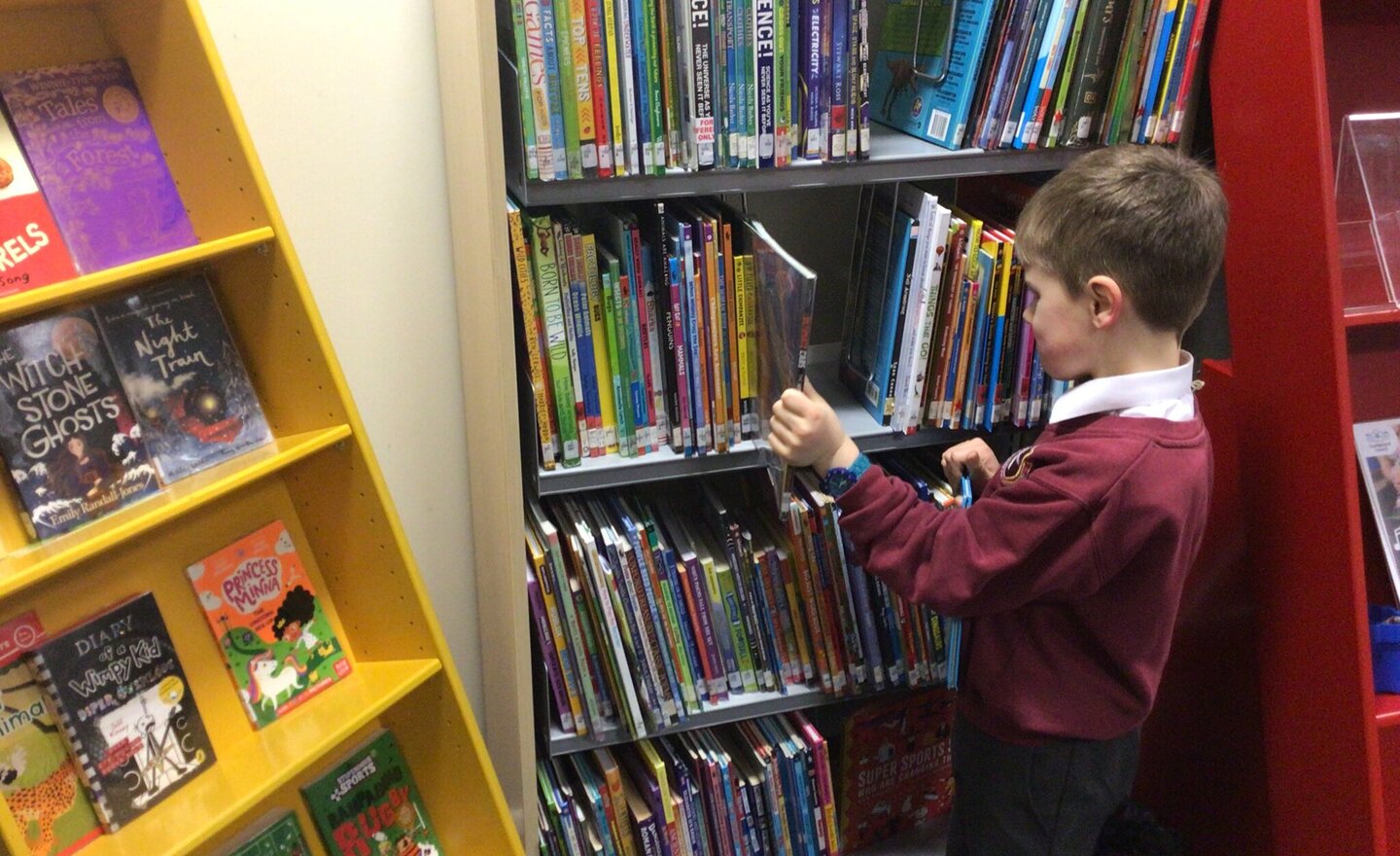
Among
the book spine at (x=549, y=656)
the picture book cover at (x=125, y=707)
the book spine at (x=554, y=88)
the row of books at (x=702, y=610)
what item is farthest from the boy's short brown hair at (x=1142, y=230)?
the picture book cover at (x=125, y=707)

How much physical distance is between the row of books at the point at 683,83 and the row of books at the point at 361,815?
80 centimetres

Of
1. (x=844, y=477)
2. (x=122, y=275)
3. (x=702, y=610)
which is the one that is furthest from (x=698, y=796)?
(x=122, y=275)

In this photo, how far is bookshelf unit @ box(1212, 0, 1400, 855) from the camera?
1.36m

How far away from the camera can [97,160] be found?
44.9 inches

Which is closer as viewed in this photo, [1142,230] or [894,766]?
[1142,230]

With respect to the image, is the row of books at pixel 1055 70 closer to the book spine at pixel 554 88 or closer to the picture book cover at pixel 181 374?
the book spine at pixel 554 88

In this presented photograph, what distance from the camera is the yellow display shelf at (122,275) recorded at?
1.00 m

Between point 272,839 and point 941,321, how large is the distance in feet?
3.60

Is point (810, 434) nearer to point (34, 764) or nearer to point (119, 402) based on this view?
point (119, 402)

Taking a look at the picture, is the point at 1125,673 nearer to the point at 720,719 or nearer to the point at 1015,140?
the point at 720,719

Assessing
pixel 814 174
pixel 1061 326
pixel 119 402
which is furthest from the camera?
pixel 814 174

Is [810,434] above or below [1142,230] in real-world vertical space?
below

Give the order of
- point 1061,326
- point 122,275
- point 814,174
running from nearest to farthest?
point 122,275
point 1061,326
point 814,174

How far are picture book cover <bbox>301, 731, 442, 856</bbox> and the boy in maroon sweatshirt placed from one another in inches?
26.5
